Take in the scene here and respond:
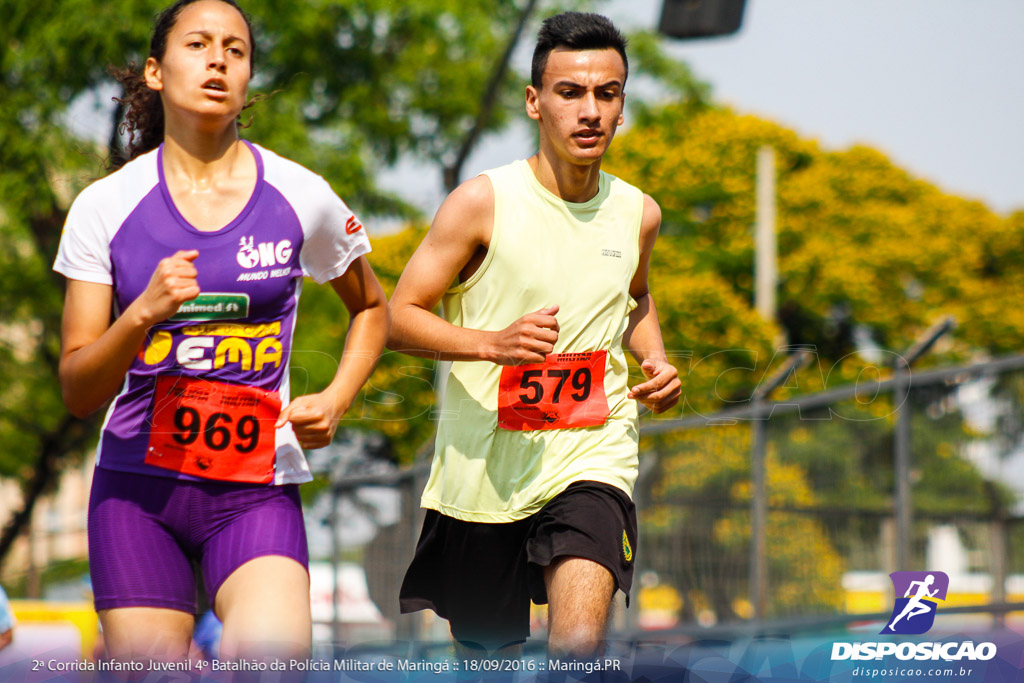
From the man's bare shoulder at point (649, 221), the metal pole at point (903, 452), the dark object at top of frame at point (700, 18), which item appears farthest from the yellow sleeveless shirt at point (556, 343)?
the metal pole at point (903, 452)

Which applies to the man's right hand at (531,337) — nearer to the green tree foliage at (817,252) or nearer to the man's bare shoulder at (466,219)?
the man's bare shoulder at (466,219)

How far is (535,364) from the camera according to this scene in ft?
12.4

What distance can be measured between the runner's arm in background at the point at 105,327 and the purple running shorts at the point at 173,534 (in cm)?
28

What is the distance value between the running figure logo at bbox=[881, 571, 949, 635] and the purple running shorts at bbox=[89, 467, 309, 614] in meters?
2.16

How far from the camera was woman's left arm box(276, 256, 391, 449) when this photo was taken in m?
3.16

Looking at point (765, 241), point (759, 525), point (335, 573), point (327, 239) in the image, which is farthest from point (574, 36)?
point (765, 241)

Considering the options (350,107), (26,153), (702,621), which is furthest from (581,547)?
(350,107)

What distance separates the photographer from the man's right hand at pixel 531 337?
3.52 m

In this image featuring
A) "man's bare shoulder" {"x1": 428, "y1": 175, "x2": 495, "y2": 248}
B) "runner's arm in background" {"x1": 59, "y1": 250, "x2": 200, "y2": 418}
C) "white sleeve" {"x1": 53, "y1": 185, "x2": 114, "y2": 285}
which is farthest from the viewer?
"man's bare shoulder" {"x1": 428, "y1": 175, "x2": 495, "y2": 248}

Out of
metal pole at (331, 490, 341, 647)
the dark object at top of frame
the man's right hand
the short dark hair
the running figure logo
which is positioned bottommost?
metal pole at (331, 490, 341, 647)

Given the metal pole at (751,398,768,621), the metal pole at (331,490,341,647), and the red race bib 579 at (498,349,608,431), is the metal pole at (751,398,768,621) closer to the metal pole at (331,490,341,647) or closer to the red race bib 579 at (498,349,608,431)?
the metal pole at (331,490,341,647)

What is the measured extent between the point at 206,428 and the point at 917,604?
318cm

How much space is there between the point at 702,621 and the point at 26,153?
7.93 metres

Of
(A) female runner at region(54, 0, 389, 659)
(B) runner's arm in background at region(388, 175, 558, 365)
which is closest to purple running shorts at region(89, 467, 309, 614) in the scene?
(A) female runner at region(54, 0, 389, 659)
